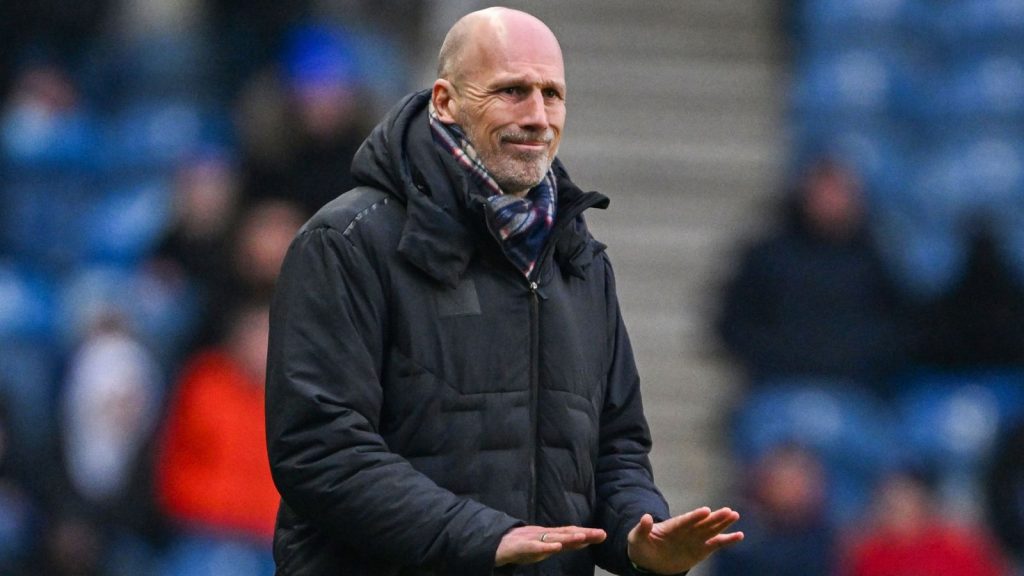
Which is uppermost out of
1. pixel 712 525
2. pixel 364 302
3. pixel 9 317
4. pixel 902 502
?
pixel 364 302

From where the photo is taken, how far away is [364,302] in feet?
12.5

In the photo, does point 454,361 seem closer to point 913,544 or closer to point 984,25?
point 913,544

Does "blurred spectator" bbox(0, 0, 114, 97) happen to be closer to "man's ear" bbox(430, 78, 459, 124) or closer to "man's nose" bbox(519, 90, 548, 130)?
"man's ear" bbox(430, 78, 459, 124)

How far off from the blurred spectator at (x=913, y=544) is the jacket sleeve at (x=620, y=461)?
4.71 meters

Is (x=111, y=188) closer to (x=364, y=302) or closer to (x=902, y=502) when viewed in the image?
(x=902, y=502)

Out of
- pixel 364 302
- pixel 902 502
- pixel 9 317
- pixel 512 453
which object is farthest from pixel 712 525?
pixel 9 317

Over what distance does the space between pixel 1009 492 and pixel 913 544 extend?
61cm

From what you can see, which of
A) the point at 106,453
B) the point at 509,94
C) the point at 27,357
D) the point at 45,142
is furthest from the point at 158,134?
the point at 509,94

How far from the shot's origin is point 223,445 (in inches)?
324

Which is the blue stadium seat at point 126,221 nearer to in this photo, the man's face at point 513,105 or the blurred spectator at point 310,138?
the blurred spectator at point 310,138

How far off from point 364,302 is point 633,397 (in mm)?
673

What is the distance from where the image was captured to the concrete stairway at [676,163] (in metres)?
9.98

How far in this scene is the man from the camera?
369 cm

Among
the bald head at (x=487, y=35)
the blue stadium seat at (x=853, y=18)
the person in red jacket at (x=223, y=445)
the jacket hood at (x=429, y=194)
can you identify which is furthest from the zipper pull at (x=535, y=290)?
the blue stadium seat at (x=853, y=18)
